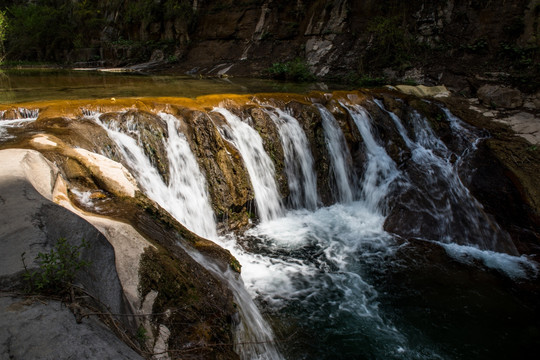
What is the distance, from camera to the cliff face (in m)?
14.8

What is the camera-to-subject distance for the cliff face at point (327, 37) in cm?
1477

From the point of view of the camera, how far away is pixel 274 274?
18.3ft

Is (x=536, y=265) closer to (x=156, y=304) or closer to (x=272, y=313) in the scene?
(x=272, y=313)

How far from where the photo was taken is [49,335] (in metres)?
1.57

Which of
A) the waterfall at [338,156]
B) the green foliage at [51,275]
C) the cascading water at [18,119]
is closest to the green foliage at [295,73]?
the waterfall at [338,156]

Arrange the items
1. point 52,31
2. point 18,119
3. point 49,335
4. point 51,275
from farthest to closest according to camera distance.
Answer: point 52,31 → point 18,119 → point 51,275 → point 49,335

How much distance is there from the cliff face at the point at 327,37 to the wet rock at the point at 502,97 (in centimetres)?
179

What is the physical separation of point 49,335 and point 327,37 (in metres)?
21.3

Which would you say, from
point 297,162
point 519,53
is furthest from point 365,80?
point 297,162

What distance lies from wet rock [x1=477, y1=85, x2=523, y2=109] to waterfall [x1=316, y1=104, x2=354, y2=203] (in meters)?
6.50

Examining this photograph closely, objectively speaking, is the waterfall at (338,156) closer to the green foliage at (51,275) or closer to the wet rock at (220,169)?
the wet rock at (220,169)

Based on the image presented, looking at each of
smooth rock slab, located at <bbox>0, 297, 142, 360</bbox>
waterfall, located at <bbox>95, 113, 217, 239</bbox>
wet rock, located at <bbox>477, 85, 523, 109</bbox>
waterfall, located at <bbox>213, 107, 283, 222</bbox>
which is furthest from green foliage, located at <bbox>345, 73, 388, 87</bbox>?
smooth rock slab, located at <bbox>0, 297, 142, 360</bbox>

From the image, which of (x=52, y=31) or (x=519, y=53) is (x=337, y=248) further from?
(x=52, y=31)

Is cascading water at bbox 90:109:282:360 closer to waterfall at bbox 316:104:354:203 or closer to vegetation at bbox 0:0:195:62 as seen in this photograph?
waterfall at bbox 316:104:354:203
